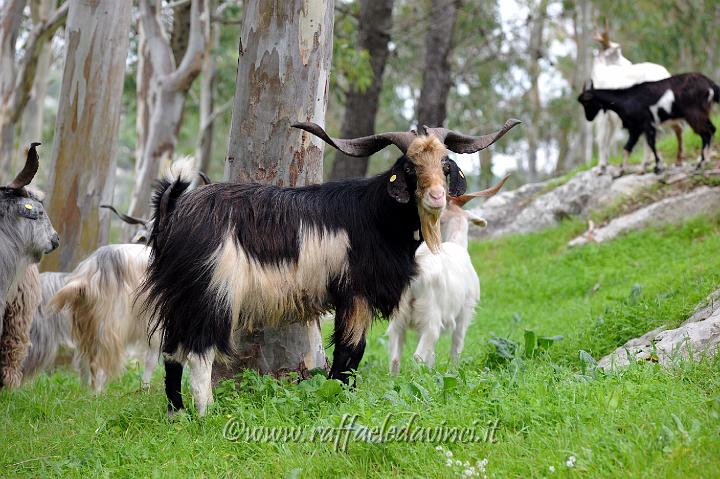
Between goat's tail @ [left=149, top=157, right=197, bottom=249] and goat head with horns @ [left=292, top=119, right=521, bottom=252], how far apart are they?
92 centimetres

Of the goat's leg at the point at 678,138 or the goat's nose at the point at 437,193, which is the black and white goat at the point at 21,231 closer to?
the goat's nose at the point at 437,193

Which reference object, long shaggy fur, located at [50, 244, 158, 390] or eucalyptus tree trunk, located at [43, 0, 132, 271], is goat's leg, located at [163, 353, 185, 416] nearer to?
long shaggy fur, located at [50, 244, 158, 390]

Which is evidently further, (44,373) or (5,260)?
(44,373)

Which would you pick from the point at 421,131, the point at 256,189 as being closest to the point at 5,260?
the point at 256,189

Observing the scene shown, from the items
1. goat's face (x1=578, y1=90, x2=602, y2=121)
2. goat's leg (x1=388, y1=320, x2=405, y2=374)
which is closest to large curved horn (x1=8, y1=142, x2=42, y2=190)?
goat's leg (x1=388, y1=320, x2=405, y2=374)

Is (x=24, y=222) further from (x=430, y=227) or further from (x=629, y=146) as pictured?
(x=629, y=146)

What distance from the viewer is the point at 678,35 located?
27.2 meters

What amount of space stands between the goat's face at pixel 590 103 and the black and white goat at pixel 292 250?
22.5 ft

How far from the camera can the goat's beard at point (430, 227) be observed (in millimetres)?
6254

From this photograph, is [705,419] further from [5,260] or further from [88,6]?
[88,6]

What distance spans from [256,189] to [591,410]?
2909 mm

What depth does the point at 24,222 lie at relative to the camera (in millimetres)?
7113

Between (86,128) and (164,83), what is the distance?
5.23m

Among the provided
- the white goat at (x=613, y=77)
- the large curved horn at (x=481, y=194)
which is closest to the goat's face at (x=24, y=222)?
the large curved horn at (x=481, y=194)
